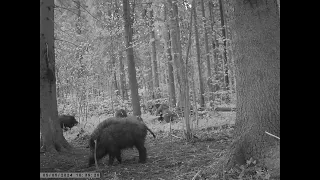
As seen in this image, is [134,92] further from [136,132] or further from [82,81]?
A: [136,132]

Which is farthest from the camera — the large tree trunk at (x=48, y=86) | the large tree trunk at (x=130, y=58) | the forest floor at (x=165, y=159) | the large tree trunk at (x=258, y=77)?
the large tree trunk at (x=130, y=58)

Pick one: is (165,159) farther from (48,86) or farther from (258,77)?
(48,86)

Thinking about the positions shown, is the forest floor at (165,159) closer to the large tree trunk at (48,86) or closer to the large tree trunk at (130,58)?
the large tree trunk at (48,86)

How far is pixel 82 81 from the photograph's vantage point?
14852mm

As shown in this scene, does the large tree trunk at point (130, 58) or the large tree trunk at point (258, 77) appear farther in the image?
the large tree trunk at point (130, 58)

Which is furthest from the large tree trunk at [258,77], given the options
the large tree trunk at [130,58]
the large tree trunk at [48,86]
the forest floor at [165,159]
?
the large tree trunk at [130,58]

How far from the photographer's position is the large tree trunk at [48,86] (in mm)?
8266

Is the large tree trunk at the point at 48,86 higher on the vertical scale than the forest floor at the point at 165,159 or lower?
higher

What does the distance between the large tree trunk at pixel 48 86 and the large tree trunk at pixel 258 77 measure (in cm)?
497

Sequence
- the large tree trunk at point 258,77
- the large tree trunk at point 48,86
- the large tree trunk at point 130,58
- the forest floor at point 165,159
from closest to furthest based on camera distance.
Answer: the large tree trunk at point 258,77 < the forest floor at point 165,159 < the large tree trunk at point 48,86 < the large tree trunk at point 130,58

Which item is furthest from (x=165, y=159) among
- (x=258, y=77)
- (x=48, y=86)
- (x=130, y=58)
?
(x=130, y=58)

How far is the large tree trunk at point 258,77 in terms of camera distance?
549 centimetres
